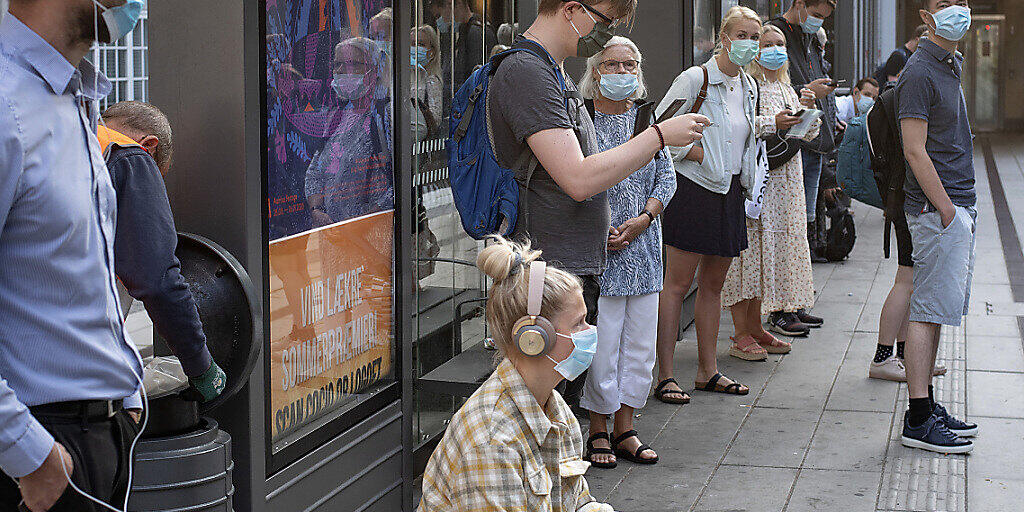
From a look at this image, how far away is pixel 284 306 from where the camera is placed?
364cm

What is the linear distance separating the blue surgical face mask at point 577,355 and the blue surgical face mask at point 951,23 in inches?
128

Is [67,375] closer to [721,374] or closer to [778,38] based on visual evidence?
[721,374]

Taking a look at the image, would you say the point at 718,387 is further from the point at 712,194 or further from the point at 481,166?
the point at 481,166

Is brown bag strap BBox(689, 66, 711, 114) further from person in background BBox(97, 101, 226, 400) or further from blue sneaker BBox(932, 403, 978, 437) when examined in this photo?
person in background BBox(97, 101, 226, 400)

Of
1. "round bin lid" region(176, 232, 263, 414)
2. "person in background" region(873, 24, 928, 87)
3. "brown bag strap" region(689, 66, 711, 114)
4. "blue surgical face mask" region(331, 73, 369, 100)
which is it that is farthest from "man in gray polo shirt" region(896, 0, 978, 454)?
"person in background" region(873, 24, 928, 87)

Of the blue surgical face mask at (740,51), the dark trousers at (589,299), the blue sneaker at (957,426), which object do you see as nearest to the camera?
the dark trousers at (589,299)

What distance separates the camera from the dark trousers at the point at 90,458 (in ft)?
6.68

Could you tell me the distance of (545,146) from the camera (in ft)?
12.1

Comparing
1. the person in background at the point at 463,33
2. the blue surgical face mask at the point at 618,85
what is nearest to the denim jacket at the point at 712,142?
the blue surgical face mask at the point at 618,85

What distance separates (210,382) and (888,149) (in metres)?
3.98

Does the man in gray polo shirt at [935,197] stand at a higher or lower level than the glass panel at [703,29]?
lower

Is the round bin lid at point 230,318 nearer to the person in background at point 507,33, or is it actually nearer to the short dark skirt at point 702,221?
the person in background at point 507,33

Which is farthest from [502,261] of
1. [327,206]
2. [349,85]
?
[349,85]

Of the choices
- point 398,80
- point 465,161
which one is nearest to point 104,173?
point 465,161
